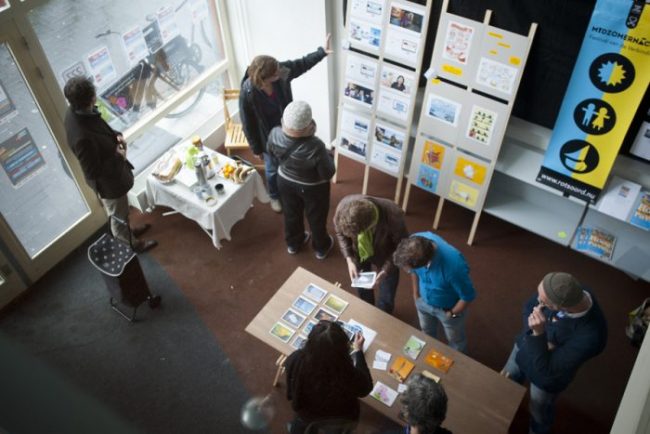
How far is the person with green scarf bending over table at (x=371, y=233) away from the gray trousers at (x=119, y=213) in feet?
6.79

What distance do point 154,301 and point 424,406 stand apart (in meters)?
2.79

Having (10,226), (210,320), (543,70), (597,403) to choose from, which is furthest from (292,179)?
(597,403)

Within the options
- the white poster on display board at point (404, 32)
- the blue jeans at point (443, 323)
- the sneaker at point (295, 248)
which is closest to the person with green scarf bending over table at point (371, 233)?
the blue jeans at point (443, 323)

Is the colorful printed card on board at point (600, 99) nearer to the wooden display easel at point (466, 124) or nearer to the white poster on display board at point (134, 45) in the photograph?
the wooden display easel at point (466, 124)

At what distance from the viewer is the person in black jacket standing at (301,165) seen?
13.4 ft

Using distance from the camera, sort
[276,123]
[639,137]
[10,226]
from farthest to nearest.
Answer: [276,123]
[10,226]
[639,137]

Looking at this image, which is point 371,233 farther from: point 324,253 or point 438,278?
point 324,253

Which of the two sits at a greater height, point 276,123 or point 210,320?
point 276,123

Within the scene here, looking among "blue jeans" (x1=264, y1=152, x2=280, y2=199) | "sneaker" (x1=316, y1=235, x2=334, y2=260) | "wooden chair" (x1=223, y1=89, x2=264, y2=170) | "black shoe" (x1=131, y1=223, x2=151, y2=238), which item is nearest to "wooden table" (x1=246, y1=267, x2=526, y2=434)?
"sneaker" (x1=316, y1=235, x2=334, y2=260)

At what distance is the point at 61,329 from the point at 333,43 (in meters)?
3.50

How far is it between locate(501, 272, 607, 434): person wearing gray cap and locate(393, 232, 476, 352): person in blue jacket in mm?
432

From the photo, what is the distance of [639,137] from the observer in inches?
164

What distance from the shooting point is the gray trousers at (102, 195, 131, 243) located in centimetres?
479

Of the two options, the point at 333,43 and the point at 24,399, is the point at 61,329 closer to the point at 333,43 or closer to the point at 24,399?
the point at 333,43
